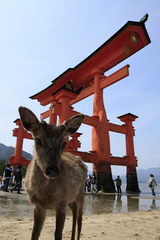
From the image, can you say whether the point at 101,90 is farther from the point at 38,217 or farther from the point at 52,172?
the point at 52,172

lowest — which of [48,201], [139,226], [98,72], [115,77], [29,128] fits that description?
[139,226]

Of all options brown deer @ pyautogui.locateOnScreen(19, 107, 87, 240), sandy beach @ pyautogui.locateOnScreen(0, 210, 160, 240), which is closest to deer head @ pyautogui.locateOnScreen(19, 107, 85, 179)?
brown deer @ pyautogui.locateOnScreen(19, 107, 87, 240)

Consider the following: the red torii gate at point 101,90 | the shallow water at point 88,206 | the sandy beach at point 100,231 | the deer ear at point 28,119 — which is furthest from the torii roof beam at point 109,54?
the deer ear at point 28,119

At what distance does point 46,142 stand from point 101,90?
42.2ft

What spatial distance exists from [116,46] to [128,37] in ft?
3.42

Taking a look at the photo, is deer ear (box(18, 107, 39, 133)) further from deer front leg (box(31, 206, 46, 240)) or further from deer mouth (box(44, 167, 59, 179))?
deer front leg (box(31, 206, 46, 240))

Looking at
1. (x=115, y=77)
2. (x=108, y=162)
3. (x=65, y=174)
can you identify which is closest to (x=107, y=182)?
(x=108, y=162)

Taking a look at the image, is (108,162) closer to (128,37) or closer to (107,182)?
(107,182)

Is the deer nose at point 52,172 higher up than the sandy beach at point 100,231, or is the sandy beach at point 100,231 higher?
the deer nose at point 52,172

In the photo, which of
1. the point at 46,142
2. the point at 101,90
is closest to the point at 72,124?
the point at 46,142

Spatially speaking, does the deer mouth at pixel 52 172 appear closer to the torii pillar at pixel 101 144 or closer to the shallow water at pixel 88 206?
the shallow water at pixel 88 206

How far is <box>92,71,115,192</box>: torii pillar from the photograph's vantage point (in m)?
13.2

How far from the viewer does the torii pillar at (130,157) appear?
55.4 feet

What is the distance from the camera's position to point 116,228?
3777 millimetres
